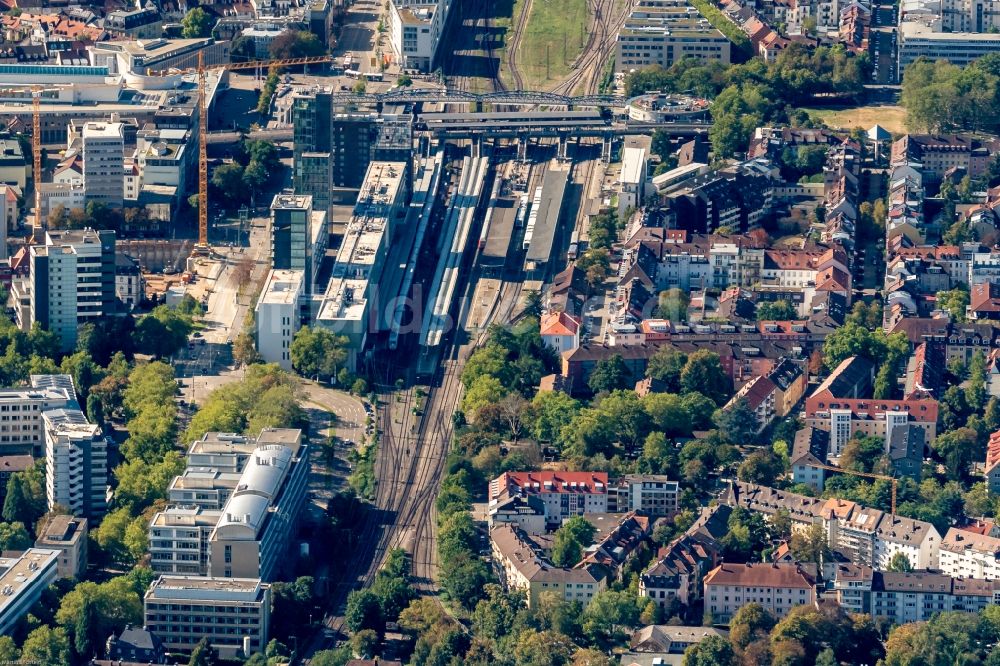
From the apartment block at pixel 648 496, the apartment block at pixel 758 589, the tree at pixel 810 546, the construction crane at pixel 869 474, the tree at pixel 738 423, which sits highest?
the tree at pixel 738 423

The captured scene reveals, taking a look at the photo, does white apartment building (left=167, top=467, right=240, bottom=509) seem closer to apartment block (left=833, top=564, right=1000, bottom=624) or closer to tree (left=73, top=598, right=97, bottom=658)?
tree (left=73, top=598, right=97, bottom=658)

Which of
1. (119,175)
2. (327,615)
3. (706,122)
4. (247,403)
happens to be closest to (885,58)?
(706,122)

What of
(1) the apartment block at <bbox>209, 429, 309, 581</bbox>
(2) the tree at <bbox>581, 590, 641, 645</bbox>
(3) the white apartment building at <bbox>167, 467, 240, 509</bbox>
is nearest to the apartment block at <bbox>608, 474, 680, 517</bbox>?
(2) the tree at <bbox>581, 590, 641, 645</bbox>

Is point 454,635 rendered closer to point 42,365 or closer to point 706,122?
point 42,365

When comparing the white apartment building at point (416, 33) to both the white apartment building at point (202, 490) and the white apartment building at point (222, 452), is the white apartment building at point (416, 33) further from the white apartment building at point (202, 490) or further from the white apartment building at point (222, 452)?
the white apartment building at point (202, 490)

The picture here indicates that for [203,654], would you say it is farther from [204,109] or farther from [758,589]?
[204,109]

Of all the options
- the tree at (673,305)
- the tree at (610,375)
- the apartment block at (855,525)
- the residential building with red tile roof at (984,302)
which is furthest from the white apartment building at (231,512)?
the residential building with red tile roof at (984,302)

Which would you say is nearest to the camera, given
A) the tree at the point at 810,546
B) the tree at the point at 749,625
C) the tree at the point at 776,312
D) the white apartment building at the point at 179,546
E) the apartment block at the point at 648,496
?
the tree at the point at 749,625
